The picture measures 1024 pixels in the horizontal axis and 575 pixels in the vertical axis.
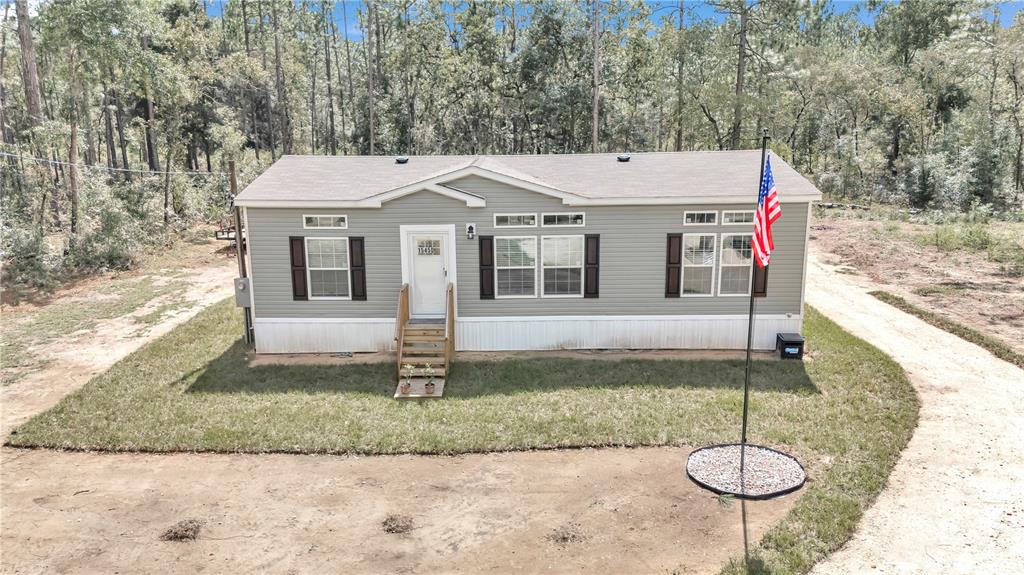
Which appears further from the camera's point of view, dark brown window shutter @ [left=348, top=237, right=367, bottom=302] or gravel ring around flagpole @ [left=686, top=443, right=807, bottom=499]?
dark brown window shutter @ [left=348, top=237, right=367, bottom=302]

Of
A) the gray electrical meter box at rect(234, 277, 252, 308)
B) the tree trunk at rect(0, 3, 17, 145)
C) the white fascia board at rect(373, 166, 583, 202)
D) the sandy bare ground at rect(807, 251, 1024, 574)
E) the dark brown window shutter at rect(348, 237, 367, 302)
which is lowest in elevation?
the sandy bare ground at rect(807, 251, 1024, 574)

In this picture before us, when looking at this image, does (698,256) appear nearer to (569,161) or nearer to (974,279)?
(569,161)

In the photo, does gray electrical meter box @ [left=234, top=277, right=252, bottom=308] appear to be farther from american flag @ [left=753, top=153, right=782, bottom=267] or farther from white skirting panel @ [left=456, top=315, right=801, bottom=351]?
american flag @ [left=753, top=153, right=782, bottom=267]

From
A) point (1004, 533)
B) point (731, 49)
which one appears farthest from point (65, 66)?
point (1004, 533)

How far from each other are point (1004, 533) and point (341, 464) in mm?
7906

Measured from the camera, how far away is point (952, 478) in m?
8.02

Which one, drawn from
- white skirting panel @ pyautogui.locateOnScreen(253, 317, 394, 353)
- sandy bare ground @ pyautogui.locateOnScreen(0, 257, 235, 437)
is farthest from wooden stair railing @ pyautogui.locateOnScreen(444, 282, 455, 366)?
sandy bare ground @ pyautogui.locateOnScreen(0, 257, 235, 437)

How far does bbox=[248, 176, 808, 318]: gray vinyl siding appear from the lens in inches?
489

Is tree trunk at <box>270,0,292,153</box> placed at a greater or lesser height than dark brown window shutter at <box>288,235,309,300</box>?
greater

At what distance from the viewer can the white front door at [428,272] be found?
41.6 ft

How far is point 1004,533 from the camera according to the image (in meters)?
6.79

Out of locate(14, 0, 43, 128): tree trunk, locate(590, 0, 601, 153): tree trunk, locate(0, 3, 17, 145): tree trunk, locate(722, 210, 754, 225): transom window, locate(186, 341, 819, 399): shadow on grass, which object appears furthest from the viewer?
locate(590, 0, 601, 153): tree trunk

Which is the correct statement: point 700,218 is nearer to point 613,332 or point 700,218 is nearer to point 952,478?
point 613,332

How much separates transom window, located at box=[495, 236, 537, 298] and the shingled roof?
117 cm
